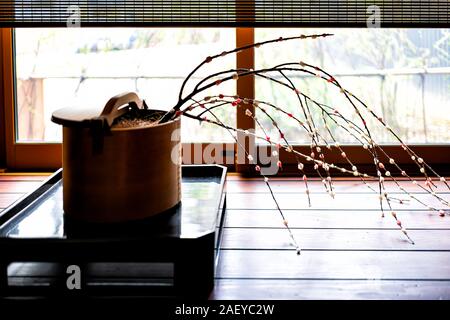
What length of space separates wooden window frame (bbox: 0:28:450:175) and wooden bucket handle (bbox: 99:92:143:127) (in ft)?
2.75

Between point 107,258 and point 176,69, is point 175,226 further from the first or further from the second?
point 176,69

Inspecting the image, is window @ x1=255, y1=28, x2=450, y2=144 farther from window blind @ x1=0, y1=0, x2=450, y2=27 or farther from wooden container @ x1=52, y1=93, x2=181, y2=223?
wooden container @ x1=52, y1=93, x2=181, y2=223

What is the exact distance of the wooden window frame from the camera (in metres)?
2.54

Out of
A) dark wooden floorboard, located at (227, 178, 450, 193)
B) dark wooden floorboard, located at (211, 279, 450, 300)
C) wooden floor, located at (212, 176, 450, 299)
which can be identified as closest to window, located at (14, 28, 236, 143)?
dark wooden floorboard, located at (227, 178, 450, 193)

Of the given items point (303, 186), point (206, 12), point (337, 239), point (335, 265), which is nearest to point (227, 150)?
point (303, 186)

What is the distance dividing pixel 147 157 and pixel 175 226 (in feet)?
0.49

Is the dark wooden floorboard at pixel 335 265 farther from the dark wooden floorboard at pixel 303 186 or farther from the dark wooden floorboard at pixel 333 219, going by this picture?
the dark wooden floorboard at pixel 303 186

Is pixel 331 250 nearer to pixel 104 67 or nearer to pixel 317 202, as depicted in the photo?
pixel 317 202

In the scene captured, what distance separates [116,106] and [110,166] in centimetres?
14

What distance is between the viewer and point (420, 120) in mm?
2621

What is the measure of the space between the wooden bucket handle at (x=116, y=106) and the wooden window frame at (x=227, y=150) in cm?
84

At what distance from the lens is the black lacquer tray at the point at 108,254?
1.41 metres

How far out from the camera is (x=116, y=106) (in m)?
1.56
